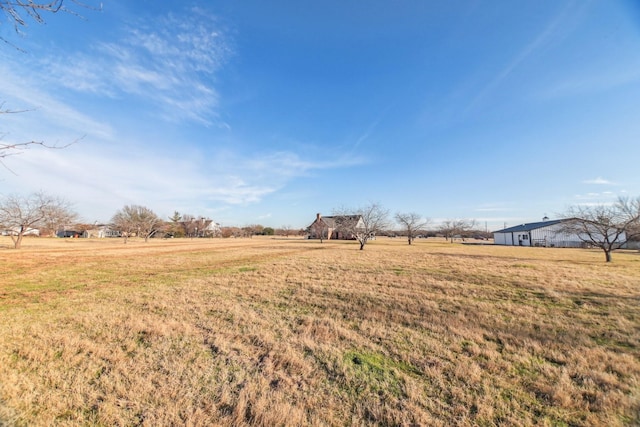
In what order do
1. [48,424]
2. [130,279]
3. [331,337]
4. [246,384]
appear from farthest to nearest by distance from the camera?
1. [130,279]
2. [331,337]
3. [246,384]
4. [48,424]

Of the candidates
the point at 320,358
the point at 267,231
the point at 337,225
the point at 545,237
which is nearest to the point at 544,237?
the point at 545,237

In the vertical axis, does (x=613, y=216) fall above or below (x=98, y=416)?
above

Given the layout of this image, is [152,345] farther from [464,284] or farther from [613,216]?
[613,216]

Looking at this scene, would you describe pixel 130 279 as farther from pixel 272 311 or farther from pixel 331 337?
pixel 331 337

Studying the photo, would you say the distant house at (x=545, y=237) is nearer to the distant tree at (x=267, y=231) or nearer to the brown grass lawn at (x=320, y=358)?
the brown grass lawn at (x=320, y=358)

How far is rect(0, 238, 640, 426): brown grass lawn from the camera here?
293 centimetres

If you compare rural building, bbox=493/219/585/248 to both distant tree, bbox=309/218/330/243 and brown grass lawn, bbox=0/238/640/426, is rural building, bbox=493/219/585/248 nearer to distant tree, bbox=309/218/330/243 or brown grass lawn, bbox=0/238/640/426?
distant tree, bbox=309/218/330/243

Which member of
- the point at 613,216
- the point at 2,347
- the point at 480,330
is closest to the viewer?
the point at 2,347

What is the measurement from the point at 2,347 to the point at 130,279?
7320 millimetres

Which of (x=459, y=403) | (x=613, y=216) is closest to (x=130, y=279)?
(x=459, y=403)

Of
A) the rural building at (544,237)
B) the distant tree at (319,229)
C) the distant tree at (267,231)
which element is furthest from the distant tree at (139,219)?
the rural building at (544,237)

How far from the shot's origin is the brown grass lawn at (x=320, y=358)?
293 centimetres

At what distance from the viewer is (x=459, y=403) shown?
3094 mm

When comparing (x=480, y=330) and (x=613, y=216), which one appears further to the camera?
(x=613, y=216)
